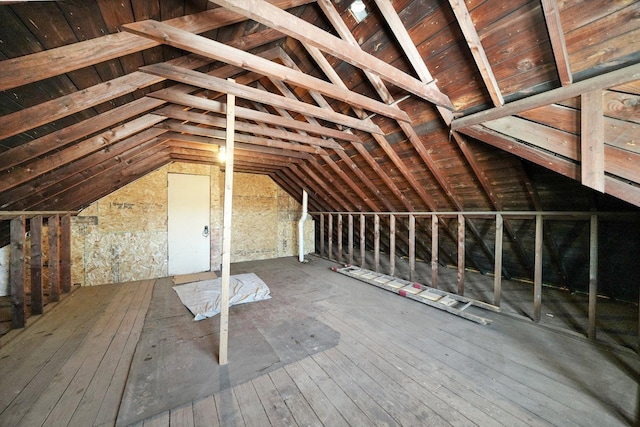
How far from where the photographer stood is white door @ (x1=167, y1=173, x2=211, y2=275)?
16.6 ft

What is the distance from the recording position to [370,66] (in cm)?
172

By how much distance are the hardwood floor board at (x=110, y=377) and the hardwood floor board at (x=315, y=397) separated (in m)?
1.24

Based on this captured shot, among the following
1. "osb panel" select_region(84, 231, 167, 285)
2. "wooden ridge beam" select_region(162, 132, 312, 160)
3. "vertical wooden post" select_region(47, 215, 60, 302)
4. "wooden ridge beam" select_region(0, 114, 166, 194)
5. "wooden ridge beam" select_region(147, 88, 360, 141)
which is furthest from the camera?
"osb panel" select_region(84, 231, 167, 285)

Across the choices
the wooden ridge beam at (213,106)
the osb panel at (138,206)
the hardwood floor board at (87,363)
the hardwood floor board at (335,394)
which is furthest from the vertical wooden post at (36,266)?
the hardwood floor board at (335,394)

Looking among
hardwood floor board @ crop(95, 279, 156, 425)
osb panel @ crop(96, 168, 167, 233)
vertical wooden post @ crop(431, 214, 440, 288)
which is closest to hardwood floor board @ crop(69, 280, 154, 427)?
hardwood floor board @ crop(95, 279, 156, 425)

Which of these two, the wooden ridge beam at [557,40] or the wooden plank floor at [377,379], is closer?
the wooden ridge beam at [557,40]

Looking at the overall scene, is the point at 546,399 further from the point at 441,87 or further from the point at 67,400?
the point at 67,400

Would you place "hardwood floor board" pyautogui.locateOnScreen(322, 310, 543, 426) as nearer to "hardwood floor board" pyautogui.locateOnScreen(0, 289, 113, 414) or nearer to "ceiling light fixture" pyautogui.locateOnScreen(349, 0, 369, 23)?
"hardwood floor board" pyautogui.locateOnScreen(0, 289, 113, 414)

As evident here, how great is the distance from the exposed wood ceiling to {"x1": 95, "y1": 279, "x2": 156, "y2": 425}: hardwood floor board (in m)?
1.85

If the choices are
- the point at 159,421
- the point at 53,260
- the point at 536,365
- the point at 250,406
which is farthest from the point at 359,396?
the point at 53,260

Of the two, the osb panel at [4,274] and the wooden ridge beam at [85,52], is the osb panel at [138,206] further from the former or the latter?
the wooden ridge beam at [85,52]

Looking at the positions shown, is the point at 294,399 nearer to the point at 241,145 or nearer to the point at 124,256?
the point at 241,145

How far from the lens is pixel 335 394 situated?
5.52 ft

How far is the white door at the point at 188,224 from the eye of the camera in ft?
16.6
